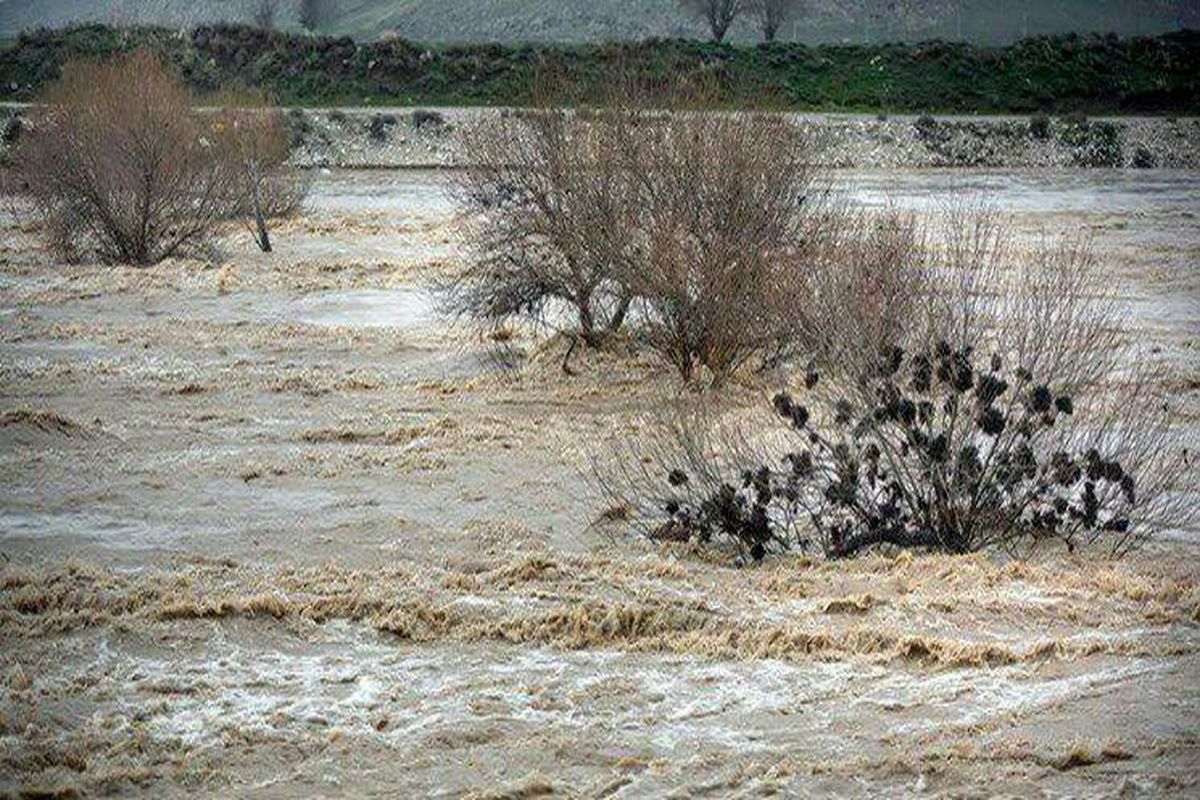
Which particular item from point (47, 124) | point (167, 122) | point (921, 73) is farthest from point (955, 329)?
point (921, 73)

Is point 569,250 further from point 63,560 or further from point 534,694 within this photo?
point 534,694

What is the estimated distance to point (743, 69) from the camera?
288ft

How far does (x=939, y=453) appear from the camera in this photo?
16.1 metres

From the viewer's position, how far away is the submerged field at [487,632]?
1181 cm

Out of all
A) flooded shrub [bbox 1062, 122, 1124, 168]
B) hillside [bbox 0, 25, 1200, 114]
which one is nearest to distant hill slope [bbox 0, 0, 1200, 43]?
hillside [bbox 0, 25, 1200, 114]

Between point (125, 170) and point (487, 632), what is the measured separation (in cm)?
2631

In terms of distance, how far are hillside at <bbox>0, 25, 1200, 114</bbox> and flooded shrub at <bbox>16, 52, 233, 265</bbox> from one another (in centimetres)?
4255

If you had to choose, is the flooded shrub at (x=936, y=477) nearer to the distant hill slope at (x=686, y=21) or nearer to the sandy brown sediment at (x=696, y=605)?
the sandy brown sediment at (x=696, y=605)

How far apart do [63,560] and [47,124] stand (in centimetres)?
2645

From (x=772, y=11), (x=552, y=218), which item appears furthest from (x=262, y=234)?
(x=772, y=11)

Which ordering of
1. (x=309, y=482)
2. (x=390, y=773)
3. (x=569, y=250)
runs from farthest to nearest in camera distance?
(x=569, y=250), (x=309, y=482), (x=390, y=773)

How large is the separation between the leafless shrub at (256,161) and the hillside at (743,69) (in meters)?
36.5

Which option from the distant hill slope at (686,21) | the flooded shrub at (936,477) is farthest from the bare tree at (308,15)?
the flooded shrub at (936,477)

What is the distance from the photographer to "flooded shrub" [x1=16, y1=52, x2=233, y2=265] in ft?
125
